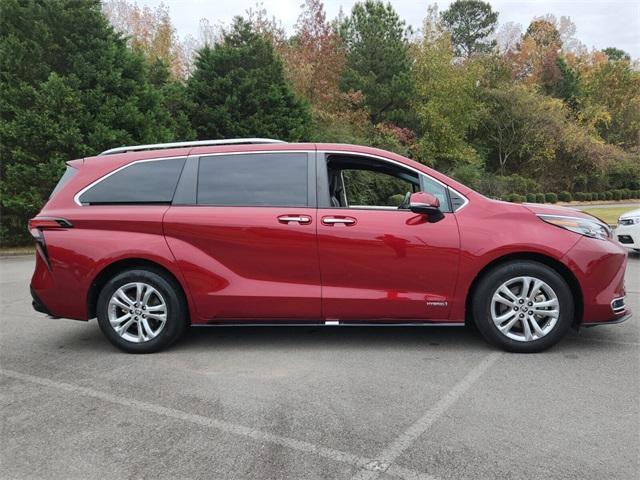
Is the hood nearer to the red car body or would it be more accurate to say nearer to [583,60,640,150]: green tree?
the red car body

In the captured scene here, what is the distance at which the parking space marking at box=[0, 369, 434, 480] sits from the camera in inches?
103

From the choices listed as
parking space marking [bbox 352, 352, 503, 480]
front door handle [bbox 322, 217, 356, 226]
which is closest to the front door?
front door handle [bbox 322, 217, 356, 226]

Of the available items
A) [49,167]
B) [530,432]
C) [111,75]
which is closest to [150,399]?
[530,432]

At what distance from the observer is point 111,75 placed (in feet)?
45.6

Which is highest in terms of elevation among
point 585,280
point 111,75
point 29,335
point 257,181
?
point 111,75

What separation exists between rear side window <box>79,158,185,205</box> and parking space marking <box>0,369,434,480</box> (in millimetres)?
1610

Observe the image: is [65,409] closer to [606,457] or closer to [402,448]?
[402,448]

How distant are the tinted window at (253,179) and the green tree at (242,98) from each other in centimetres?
1395

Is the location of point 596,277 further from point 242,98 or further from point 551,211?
point 242,98

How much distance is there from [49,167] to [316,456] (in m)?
12.9

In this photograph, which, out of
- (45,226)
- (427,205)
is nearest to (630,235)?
(427,205)

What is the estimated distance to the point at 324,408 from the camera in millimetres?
3328

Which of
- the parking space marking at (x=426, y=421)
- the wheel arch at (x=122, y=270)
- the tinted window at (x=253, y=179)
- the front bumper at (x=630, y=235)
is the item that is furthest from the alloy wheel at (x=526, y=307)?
the front bumper at (x=630, y=235)

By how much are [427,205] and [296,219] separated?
1.09m
